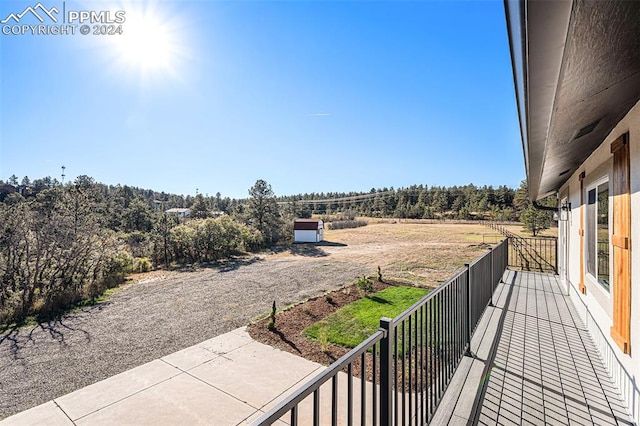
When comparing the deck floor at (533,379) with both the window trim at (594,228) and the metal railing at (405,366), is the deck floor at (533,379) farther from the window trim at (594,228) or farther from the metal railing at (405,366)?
the window trim at (594,228)

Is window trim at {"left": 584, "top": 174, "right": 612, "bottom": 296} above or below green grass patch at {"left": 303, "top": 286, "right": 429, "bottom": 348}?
above

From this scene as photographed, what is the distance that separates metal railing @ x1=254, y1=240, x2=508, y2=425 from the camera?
1.07m

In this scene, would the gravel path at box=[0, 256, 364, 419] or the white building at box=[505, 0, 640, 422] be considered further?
the gravel path at box=[0, 256, 364, 419]

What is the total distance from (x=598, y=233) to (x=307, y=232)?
18.6 meters

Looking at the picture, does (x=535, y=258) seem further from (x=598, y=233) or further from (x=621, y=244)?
(x=621, y=244)

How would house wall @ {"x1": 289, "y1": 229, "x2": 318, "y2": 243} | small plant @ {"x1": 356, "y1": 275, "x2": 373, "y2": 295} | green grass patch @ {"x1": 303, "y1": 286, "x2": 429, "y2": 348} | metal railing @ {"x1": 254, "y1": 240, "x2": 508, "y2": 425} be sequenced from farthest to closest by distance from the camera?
house wall @ {"x1": 289, "y1": 229, "x2": 318, "y2": 243}, small plant @ {"x1": 356, "y1": 275, "x2": 373, "y2": 295}, green grass patch @ {"x1": 303, "y1": 286, "x2": 429, "y2": 348}, metal railing @ {"x1": 254, "y1": 240, "x2": 508, "y2": 425}

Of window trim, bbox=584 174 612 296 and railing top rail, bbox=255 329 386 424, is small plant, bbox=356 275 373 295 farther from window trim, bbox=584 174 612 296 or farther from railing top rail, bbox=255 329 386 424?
railing top rail, bbox=255 329 386 424

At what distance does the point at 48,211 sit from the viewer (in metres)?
8.38

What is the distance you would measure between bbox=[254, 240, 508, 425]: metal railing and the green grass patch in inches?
37.6

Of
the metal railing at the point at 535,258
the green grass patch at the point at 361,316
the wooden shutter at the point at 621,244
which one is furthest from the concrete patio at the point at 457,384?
the metal railing at the point at 535,258

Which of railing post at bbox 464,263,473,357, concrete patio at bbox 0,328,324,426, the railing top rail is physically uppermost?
the railing top rail

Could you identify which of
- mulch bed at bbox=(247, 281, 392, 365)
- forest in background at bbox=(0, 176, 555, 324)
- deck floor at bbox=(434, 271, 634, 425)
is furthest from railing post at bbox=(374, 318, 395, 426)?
forest in background at bbox=(0, 176, 555, 324)

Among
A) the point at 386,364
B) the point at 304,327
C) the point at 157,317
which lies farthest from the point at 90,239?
the point at 386,364

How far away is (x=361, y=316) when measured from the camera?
604 cm
